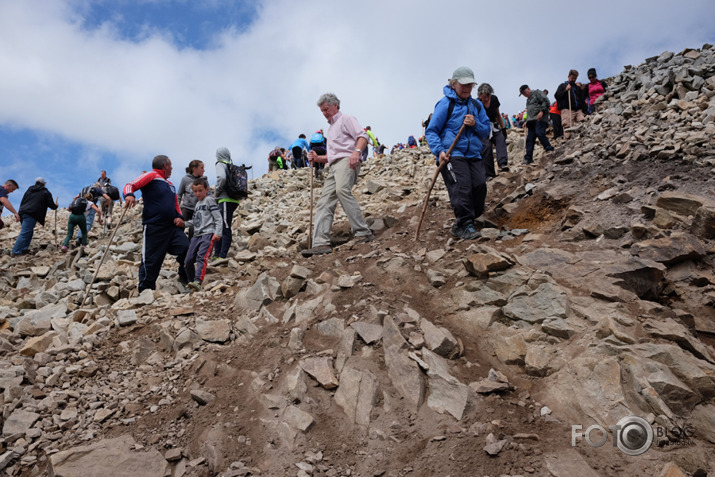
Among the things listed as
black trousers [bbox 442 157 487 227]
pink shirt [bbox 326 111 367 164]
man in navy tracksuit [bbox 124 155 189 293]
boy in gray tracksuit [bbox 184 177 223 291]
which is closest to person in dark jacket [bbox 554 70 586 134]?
black trousers [bbox 442 157 487 227]

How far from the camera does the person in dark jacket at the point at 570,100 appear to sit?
13.7m

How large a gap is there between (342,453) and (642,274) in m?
3.85

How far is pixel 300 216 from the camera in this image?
1220cm

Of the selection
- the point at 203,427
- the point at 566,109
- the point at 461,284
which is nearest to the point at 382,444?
the point at 203,427

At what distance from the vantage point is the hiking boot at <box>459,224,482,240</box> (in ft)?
20.9

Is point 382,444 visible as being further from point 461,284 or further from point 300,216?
point 300,216

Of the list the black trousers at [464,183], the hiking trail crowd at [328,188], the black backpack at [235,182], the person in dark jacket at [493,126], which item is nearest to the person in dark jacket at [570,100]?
the person in dark jacket at [493,126]

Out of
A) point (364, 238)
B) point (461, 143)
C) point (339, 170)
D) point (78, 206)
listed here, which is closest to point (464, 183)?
point (461, 143)

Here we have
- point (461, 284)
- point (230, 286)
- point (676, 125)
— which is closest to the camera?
point (461, 284)

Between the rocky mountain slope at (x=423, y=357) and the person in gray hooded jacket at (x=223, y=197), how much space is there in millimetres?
1800

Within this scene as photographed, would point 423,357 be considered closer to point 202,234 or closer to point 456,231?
point 456,231

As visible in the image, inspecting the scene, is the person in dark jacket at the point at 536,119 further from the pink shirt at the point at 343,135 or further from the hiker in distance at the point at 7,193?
the hiker in distance at the point at 7,193

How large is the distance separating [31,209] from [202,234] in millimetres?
8176

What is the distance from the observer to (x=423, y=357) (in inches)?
157
